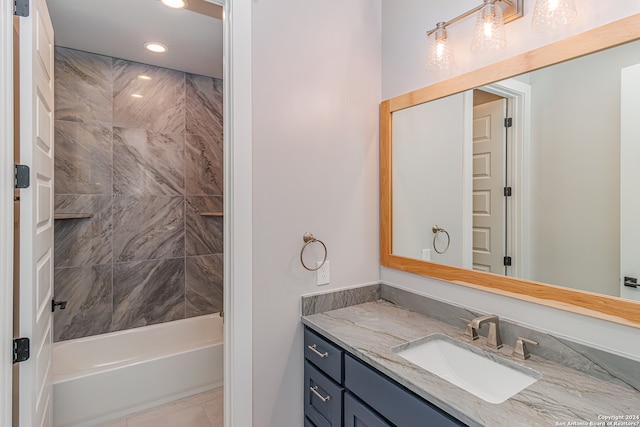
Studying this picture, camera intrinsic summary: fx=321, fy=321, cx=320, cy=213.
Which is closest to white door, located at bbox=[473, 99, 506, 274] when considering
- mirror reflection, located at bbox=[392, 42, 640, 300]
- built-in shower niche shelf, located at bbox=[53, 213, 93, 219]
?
mirror reflection, located at bbox=[392, 42, 640, 300]

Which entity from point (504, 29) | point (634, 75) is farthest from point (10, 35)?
point (634, 75)

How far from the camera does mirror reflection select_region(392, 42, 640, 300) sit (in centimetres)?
101

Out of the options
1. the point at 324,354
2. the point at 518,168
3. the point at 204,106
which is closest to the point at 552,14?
the point at 518,168

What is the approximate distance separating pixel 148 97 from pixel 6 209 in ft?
6.31

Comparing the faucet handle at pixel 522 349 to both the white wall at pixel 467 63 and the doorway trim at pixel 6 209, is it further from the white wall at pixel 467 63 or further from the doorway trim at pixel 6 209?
the doorway trim at pixel 6 209

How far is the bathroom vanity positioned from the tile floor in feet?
3.15

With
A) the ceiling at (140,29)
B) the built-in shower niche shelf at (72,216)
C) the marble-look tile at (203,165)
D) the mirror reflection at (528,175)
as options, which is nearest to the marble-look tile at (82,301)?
the built-in shower niche shelf at (72,216)

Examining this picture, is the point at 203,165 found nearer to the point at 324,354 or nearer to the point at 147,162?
the point at 147,162

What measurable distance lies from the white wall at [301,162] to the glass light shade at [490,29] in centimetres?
59

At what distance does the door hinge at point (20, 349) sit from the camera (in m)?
1.16

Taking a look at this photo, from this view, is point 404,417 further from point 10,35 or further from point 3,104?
point 10,35

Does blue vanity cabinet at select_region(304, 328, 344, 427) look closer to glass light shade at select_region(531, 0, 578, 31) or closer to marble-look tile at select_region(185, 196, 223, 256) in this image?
glass light shade at select_region(531, 0, 578, 31)

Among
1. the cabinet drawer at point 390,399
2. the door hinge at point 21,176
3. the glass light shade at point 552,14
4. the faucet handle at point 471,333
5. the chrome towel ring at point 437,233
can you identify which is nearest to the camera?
the cabinet drawer at point 390,399

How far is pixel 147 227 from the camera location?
2.71 metres
